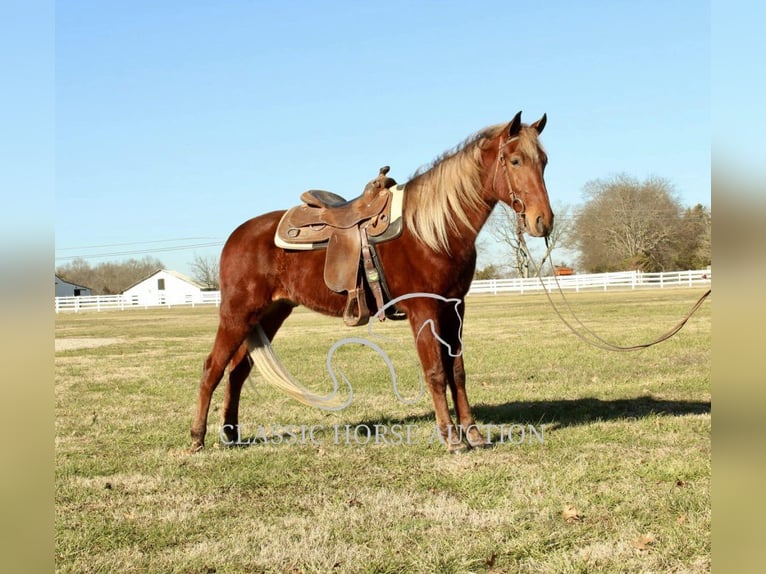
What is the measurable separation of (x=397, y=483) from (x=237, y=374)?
2265 millimetres

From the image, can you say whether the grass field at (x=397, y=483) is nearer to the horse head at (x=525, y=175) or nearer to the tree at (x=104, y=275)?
the horse head at (x=525, y=175)

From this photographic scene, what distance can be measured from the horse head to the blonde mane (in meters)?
0.22

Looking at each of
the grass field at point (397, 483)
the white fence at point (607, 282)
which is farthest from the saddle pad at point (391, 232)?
the white fence at point (607, 282)

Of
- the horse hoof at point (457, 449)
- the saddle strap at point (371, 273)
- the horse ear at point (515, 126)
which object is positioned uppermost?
the horse ear at point (515, 126)

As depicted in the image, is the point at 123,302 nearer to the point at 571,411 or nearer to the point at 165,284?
the point at 165,284

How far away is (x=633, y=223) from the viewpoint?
47.9 m

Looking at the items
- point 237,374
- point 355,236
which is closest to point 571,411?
point 355,236

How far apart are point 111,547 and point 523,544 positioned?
2.43 meters

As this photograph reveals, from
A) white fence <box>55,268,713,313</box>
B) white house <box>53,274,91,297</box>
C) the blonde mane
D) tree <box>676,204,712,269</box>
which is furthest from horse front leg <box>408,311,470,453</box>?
white house <box>53,274,91,297</box>

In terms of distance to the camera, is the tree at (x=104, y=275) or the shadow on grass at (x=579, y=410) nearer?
the shadow on grass at (x=579, y=410)

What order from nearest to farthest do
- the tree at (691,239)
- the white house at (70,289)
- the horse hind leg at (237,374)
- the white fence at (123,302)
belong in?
the horse hind leg at (237,374) → the tree at (691,239) → the white fence at (123,302) → the white house at (70,289)

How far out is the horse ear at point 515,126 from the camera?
5055mm

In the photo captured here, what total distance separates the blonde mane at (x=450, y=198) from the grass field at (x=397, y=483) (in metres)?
1.96
